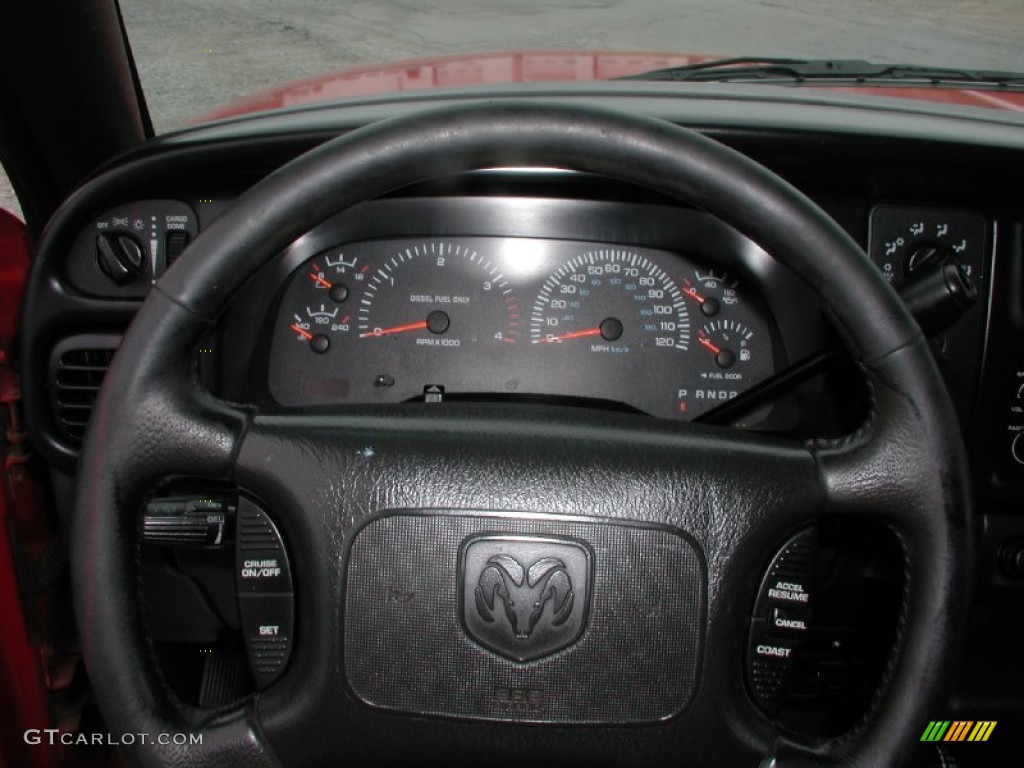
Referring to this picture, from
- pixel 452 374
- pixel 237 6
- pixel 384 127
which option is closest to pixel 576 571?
pixel 384 127

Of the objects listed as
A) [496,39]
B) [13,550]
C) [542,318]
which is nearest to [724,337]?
[542,318]

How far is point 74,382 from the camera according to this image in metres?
1.95

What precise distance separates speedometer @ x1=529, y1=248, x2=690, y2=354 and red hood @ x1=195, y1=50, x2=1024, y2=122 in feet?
1.65

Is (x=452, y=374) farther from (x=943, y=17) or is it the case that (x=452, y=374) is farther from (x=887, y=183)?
(x=943, y=17)

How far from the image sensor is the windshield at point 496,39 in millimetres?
2443

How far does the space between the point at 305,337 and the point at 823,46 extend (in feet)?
13.9

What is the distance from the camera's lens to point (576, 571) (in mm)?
1217

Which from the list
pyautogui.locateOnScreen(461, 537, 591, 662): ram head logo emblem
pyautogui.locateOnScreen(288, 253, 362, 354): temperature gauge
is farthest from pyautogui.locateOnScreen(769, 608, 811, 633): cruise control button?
pyautogui.locateOnScreen(288, 253, 362, 354): temperature gauge

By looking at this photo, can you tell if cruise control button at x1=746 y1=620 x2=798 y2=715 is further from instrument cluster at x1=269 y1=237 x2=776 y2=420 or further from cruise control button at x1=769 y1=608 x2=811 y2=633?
instrument cluster at x1=269 y1=237 x2=776 y2=420

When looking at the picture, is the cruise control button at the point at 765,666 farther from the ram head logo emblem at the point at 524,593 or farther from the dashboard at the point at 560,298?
the dashboard at the point at 560,298

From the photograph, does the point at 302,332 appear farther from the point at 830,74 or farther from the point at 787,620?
the point at 830,74

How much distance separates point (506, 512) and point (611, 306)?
0.85 metres

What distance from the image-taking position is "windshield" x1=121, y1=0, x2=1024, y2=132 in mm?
2443

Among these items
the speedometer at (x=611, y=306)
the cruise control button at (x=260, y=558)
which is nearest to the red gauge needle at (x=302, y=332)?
the speedometer at (x=611, y=306)
